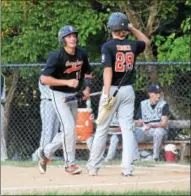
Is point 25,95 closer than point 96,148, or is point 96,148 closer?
point 96,148

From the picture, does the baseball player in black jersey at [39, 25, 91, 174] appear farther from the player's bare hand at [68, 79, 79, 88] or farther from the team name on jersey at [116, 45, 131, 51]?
the team name on jersey at [116, 45, 131, 51]

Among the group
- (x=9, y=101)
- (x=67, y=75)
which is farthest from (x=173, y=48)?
(x=67, y=75)

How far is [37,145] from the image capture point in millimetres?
16281

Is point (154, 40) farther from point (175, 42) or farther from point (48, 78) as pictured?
point (48, 78)

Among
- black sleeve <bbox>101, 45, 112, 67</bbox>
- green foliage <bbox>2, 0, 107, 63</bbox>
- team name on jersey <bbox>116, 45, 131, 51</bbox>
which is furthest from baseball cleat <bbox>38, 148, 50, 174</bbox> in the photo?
green foliage <bbox>2, 0, 107, 63</bbox>

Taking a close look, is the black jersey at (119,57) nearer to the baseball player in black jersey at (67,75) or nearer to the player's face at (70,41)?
the baseball player in black jersey at (67,75)

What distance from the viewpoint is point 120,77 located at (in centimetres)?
1004

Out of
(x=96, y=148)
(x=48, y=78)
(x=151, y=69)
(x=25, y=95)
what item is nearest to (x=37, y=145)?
(x=25, y=95)

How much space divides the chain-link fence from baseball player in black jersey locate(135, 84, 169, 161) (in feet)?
3.86

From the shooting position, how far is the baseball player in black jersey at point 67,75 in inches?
370

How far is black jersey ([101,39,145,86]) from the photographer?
990 centimetres

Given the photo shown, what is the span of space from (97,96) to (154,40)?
2924 mm

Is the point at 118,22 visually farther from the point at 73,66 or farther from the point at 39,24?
the point at 39,24

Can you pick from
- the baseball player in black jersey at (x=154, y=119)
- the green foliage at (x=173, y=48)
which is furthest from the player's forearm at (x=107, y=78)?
the green foliage at (x=173, y=48)
